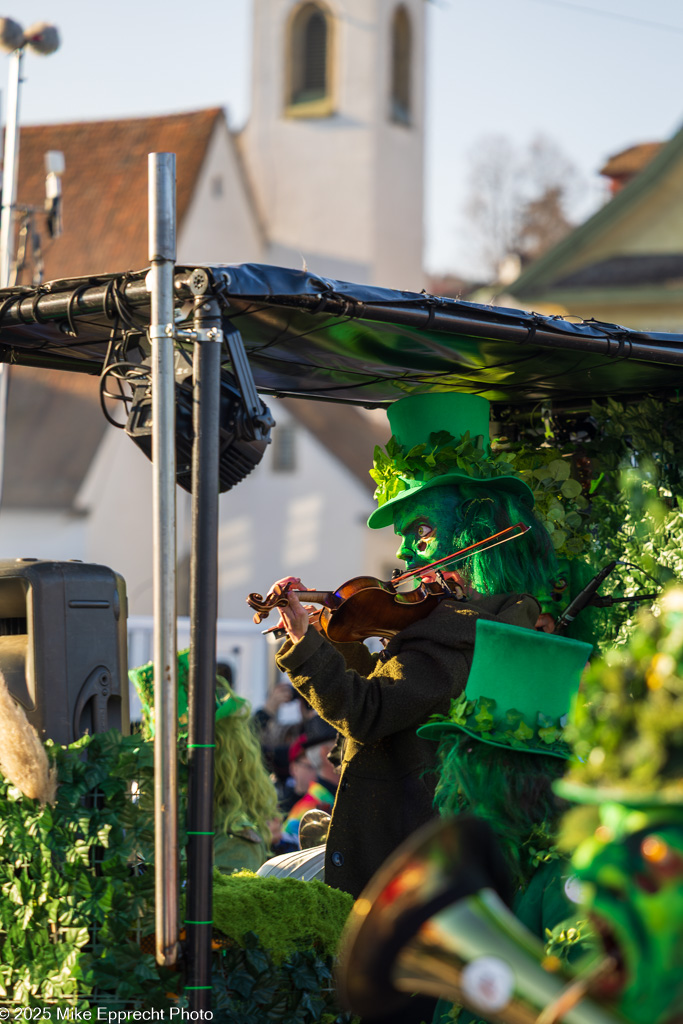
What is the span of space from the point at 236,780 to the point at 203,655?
1.84m

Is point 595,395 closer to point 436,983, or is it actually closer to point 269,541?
point 436,983

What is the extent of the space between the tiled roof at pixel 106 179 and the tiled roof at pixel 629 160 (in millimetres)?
7940

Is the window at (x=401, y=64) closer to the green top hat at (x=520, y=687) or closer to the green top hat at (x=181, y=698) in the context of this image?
the green top hat at (x=181, y=698)

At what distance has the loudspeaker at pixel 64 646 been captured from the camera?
3.28 metres

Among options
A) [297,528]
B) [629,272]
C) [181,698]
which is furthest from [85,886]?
[629,272]

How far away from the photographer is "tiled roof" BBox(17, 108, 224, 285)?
18.7m

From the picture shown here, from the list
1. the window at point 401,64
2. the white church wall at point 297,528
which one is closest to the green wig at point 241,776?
the white church wall at point 297,528

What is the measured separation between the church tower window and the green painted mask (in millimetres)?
21275

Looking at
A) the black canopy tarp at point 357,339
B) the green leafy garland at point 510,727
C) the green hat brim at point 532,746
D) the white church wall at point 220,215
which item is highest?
the white church wall at point 220,215

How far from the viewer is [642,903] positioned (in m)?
1.65

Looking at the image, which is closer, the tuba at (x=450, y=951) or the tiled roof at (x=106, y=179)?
the tuba at (x=450, y=951)

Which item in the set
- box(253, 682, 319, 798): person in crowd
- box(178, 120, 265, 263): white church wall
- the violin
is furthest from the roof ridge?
the violin

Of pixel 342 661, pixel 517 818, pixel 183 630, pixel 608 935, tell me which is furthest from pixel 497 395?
pixel 183 630

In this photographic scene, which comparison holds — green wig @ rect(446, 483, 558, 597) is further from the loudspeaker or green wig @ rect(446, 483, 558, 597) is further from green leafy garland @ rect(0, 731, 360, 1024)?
green leafy garland @ rect(0, 731, 360, 1024)
